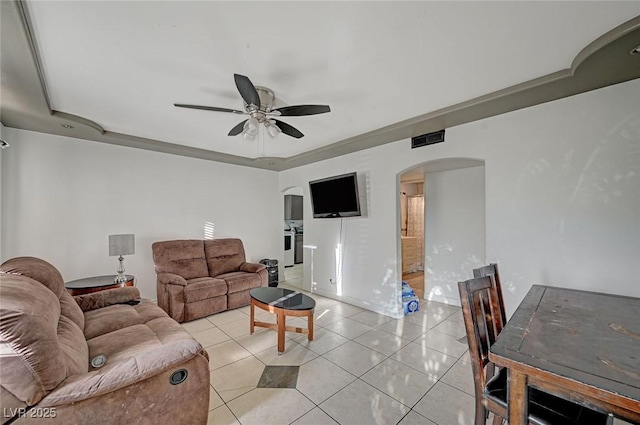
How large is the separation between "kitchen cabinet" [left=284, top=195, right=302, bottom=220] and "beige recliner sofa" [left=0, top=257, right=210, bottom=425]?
6031 mm

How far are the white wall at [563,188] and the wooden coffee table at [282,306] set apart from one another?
2.14 metres

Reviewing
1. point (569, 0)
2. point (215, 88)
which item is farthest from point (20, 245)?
point (569, 0)

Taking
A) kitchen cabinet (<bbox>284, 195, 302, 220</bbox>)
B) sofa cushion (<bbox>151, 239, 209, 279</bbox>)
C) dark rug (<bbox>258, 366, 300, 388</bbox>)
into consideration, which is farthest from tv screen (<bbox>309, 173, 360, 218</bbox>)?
kitchen cabinet (<bbox>284, 195, 302, 220</bbox>)

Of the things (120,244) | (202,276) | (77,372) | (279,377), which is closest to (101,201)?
(120,244)

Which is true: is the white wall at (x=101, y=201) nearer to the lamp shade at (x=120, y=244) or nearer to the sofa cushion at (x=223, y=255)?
→ the sofa cushion at (x=223, y=255)

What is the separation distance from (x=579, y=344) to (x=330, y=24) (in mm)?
2177

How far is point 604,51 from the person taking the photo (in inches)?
69.4

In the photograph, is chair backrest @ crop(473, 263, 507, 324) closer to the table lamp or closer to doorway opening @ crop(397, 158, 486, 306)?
doorway opening @ crop(397, 158, 486, 306)

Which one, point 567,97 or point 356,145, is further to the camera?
point 356,145

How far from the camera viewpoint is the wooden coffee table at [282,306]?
2650 mm

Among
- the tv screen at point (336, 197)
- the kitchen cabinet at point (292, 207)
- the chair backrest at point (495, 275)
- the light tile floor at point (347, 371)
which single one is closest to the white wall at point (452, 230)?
the light tile floor at point (347, 371)

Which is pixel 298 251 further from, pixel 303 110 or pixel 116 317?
pixel 303 110

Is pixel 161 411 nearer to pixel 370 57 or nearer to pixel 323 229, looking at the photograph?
pixel 370 57

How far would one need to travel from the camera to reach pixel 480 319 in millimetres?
1528
